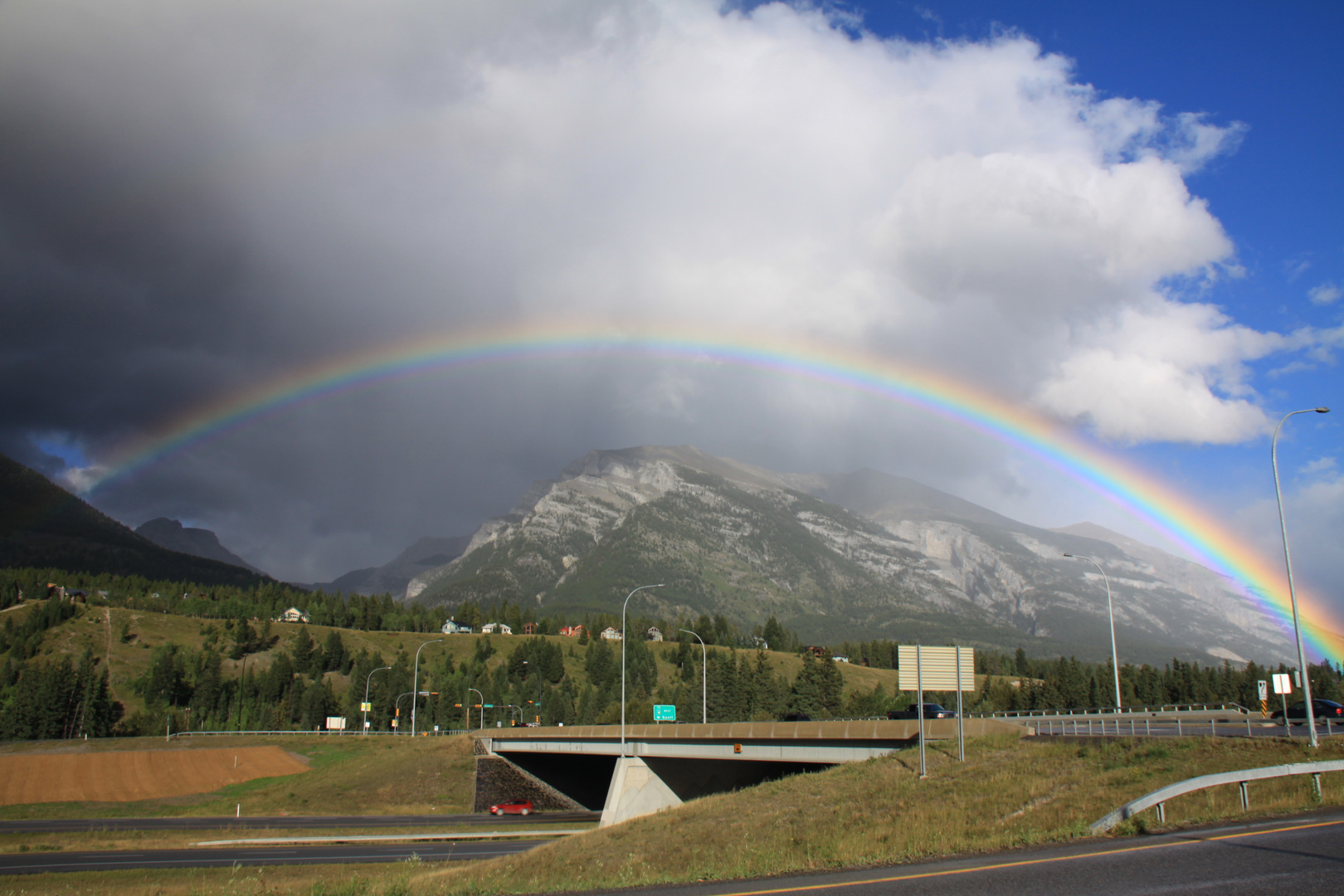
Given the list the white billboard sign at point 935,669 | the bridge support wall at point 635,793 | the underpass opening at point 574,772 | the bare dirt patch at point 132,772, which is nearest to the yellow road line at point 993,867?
the white billboard sign at point 935,669

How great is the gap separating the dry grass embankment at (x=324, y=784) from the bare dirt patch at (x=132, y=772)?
3.46 ft

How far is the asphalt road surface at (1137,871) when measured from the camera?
13078mm

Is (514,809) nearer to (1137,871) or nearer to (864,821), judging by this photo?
(864,821)

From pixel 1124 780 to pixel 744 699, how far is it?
346 feet

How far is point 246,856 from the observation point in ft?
145

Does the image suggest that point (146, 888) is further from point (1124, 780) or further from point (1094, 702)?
point (1094, 702)

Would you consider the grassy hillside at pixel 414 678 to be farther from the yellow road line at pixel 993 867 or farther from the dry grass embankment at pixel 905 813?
the yellow road line at pixel 993 867

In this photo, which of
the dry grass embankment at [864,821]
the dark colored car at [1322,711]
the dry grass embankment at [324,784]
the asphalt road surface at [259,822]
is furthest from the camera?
the dry grass embankment at [324,784]

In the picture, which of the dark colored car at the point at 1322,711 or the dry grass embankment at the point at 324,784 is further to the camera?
the dry grass embankment at the point at 324,784

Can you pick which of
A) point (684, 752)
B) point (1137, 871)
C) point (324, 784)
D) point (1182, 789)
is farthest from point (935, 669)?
point (324, 784)

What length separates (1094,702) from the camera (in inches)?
5354

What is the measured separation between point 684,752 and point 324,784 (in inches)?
1985

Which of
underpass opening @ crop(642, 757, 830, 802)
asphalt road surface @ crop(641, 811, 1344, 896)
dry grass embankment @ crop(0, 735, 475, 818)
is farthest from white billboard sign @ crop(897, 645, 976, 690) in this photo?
dry grass embankment @ crop(0, 735, 475, 818)

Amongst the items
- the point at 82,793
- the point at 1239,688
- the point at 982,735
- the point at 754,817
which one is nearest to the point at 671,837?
the point at 754,817
